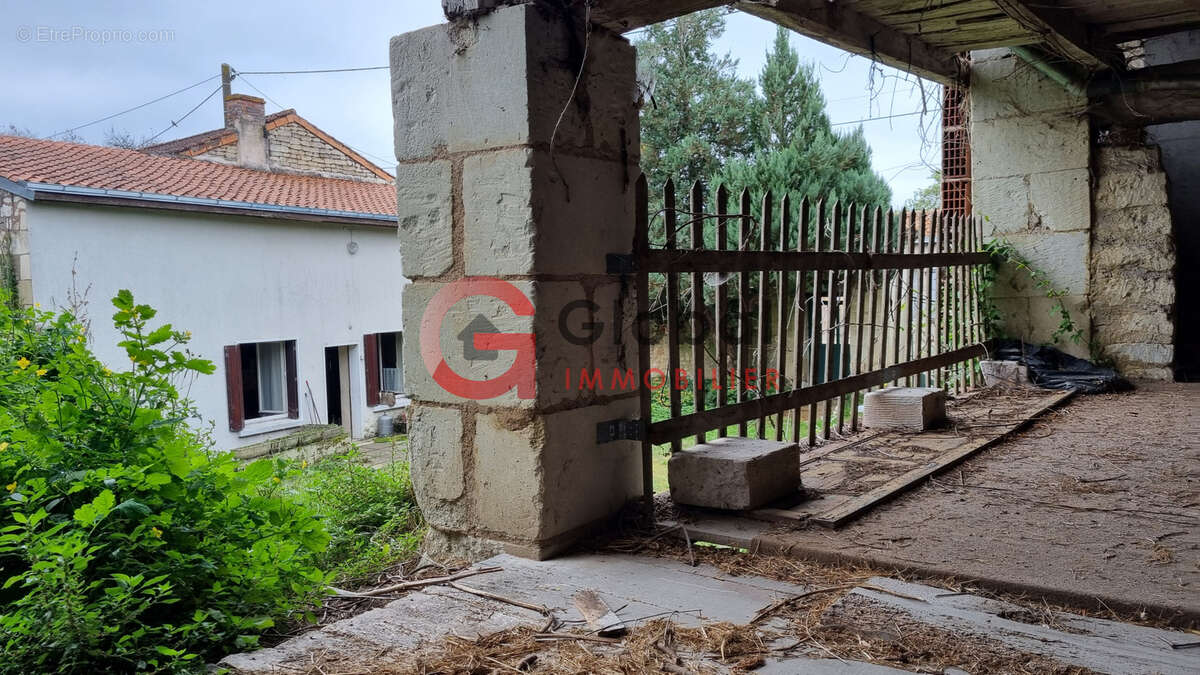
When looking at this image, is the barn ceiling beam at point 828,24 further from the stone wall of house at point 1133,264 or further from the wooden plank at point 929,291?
the stone wall of house at point 1133,264

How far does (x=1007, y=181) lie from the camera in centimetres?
695

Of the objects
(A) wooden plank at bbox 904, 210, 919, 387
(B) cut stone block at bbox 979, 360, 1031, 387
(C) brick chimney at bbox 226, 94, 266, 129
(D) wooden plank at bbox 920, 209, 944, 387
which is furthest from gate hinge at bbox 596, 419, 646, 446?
(C) brick chimney at bbox 226, 94, 266, 129

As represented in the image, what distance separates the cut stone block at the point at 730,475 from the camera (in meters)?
3.16

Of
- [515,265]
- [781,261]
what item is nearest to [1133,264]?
[781,261]

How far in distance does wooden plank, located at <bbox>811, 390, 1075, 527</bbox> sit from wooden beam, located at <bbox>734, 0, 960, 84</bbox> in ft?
7.68

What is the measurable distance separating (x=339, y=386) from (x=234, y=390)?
7.54ft

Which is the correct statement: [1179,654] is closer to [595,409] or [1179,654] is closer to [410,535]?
[595,409]

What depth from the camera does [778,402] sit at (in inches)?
160

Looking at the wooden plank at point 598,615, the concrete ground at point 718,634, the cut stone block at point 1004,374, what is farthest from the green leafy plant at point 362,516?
the cut stone block at point 1004,374

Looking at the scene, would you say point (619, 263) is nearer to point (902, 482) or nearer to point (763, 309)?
point (763, 309)

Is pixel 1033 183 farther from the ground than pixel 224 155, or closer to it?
closer to it

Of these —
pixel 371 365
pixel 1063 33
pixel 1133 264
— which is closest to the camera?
pixel 1063 33

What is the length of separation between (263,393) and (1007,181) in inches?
408

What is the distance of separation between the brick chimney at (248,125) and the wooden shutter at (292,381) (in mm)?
3903
